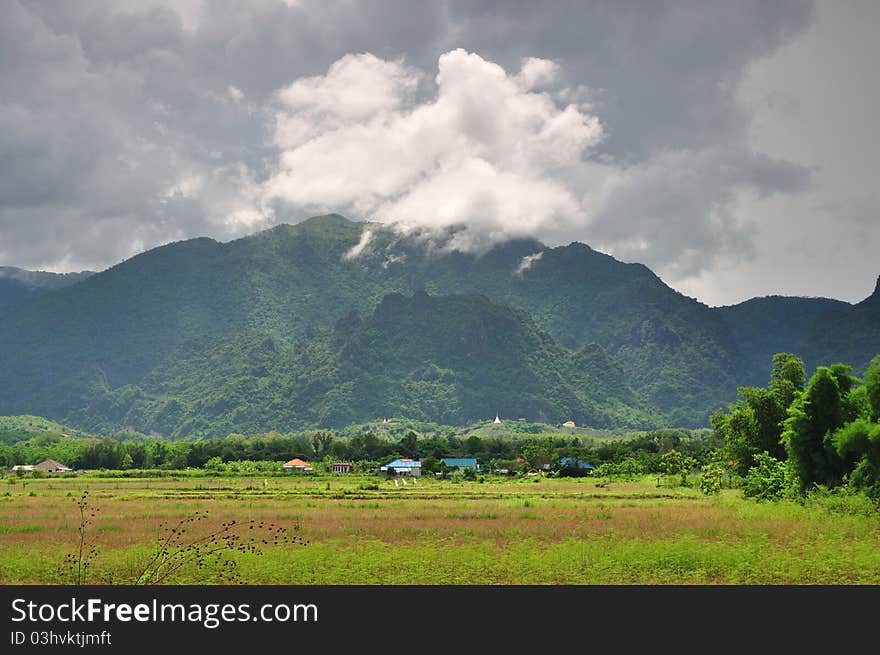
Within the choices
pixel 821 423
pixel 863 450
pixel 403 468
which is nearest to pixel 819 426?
pixel 821 423

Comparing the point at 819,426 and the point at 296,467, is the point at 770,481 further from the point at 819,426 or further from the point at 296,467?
the point at 296,467

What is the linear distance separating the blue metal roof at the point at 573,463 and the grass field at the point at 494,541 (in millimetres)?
44176

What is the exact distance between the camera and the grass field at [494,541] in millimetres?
18484

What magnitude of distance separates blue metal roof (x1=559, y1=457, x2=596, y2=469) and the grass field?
44176mm

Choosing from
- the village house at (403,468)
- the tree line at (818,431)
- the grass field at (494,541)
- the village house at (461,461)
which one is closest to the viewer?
the grass field at (494,541)

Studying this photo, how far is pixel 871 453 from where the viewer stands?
2917 centimetres

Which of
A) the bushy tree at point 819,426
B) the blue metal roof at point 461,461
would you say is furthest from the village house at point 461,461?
the bushy tree at point 819,426

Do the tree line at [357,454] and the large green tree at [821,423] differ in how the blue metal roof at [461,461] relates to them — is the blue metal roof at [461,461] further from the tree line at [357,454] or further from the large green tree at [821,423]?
the large green tree at [821,423]

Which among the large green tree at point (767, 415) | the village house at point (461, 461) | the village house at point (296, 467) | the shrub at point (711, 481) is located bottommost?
the shrub at point (711, 481)

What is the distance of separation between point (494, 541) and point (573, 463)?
2583 inches

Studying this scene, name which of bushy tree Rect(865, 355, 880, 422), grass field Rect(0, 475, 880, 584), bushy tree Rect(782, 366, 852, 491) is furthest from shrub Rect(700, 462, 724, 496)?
bushy tree Rect(865, 355, 880, 422)
